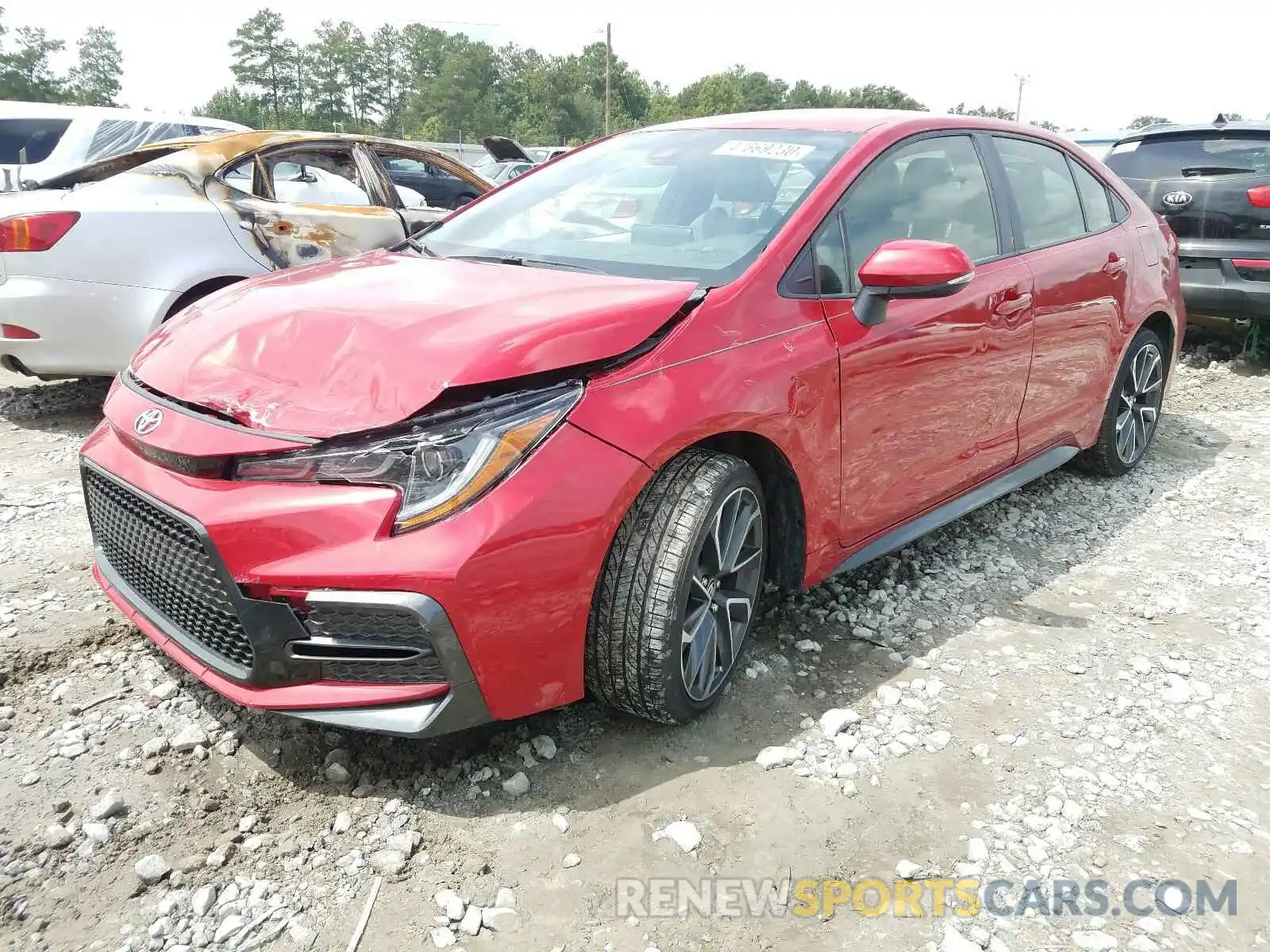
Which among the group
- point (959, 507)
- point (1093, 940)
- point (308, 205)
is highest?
point (308, 205)

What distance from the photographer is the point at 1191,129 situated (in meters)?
6.79

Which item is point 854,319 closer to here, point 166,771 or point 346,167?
point 166,771

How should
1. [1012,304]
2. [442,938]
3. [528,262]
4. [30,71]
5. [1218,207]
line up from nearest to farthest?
1. [442,938]
2. [528,262]
3. [1012,304]
4. [1218,207]
5. [30,71]

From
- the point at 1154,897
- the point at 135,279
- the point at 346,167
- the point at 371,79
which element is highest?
the point at 371,79

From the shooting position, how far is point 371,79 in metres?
100

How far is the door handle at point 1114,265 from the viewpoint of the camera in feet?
13.2

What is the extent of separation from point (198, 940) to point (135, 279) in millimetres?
3684

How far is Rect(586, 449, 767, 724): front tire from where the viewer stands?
224 cm

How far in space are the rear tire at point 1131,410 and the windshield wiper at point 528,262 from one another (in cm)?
281

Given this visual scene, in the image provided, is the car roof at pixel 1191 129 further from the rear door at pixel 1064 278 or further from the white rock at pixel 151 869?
the white rock at pixel 151 869

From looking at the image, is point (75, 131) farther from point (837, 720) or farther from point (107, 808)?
point (837, 720)

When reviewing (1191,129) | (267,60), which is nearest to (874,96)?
(267,60)

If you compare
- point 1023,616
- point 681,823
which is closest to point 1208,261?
point 1023,616

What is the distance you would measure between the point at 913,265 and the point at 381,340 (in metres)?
1.45
